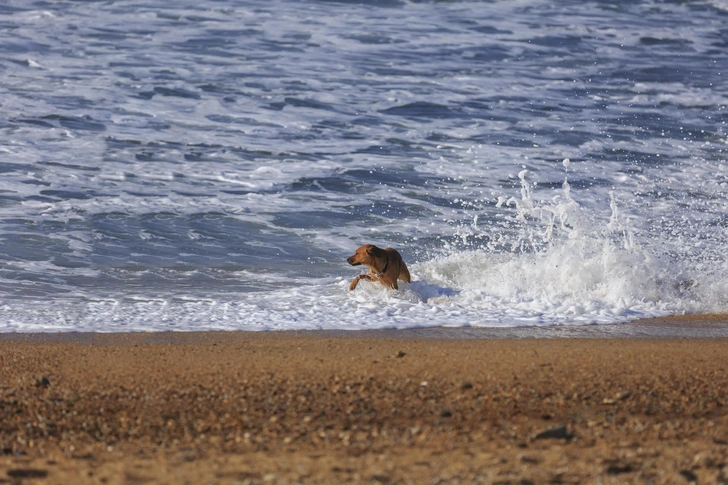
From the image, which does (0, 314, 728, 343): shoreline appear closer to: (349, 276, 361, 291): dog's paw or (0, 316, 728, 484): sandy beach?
(0, 316, 728, 484): sandy beach

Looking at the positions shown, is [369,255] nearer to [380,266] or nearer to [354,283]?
[380,266]

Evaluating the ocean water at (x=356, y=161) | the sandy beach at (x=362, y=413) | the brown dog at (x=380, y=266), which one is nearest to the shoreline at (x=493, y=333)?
the ocean water at (x=356, y=161)

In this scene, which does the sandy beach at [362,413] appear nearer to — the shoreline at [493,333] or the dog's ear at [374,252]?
the shoreline at [493,333]

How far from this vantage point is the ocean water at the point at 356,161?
732cm

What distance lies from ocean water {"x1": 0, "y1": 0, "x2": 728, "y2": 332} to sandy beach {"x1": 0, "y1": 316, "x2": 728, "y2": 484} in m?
1.57

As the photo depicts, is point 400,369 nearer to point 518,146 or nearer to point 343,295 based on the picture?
point 343,295

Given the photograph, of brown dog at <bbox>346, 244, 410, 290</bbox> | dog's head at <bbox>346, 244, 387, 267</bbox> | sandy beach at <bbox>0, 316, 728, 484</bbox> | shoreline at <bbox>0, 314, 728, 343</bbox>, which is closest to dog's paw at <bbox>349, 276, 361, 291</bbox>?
brown dog at <bbox>346, 244, 410, 290</bbox>

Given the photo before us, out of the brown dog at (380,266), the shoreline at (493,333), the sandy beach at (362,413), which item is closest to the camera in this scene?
the sandy beach at (362,413)

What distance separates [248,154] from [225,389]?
860 cm

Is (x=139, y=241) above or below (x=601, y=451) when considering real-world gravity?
below

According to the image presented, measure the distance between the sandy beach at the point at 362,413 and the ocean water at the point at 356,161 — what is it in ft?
5.14

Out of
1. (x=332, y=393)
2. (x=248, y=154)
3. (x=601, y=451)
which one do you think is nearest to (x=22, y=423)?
(x=332, y=393)

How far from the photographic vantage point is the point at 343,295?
24.1ft

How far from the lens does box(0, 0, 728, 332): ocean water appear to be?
7.32m
